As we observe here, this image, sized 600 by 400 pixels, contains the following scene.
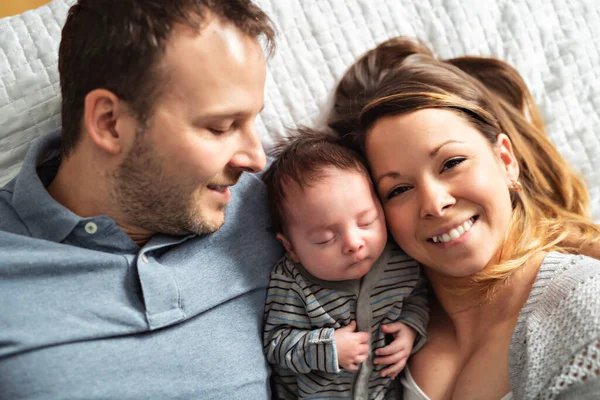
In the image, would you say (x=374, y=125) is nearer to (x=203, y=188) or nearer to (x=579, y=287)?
(x=203, y=188)

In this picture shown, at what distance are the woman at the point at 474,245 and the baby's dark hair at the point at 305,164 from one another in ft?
0.19

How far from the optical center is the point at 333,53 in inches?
70.0

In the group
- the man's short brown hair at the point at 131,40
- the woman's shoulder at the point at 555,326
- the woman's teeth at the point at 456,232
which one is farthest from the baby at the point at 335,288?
the man's short brown hair at the point at 131,40

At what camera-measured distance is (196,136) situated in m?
1.24

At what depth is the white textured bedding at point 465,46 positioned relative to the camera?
1750 millimetres

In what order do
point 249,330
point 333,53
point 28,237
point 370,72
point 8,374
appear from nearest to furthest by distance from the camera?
point 8,374
point 28,237
point 249,330
point 370,72
point 333,53

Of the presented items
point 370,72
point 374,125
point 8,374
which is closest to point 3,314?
point 8,374

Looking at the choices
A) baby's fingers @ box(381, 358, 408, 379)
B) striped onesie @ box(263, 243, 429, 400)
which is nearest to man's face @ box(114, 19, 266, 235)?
striped onesie @ box(263, 243, 429, 400)

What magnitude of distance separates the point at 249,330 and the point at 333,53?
0.86m

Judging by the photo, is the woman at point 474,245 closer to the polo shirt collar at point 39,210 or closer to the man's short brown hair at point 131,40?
the man's short brown hair at point 131,40

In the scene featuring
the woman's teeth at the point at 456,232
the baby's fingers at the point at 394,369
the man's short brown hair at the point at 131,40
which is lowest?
the baby's fingers at the point at 394,369

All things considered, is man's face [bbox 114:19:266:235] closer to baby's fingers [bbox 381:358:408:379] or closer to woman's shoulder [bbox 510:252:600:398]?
baby's fingers [bbox 381:358:408:379]

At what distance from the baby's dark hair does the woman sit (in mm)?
58

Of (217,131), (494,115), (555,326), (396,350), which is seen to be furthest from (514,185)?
(217,131)
